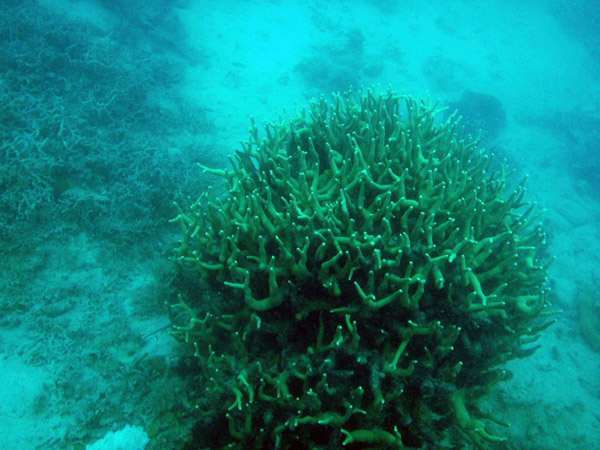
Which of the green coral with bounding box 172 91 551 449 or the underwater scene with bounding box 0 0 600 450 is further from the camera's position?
the underwater scene with bounding box 0 0 600 450

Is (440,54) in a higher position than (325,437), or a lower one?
higher

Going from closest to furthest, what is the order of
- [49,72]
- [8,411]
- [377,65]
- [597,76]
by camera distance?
[8,411], [49,72], [377,65], [597,76]

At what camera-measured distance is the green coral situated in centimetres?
256

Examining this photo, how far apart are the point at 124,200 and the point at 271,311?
351 centimetres

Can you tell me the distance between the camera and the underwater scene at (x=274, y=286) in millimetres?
2684

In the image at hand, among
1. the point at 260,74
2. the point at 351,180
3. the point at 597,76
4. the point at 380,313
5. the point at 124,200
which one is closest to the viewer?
the point at 380,313

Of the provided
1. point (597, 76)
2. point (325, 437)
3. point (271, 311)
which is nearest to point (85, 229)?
point (271, 311)

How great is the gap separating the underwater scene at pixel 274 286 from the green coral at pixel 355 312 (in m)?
0.02

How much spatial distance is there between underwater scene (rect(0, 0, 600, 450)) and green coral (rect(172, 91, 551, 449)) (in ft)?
0.07

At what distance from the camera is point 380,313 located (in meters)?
2.84

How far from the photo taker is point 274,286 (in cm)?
273

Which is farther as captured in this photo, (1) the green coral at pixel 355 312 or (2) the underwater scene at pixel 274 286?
(2) the underwater scene at pixel 274 286

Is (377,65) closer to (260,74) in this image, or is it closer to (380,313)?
(260,74)

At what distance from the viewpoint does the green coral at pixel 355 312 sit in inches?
101
